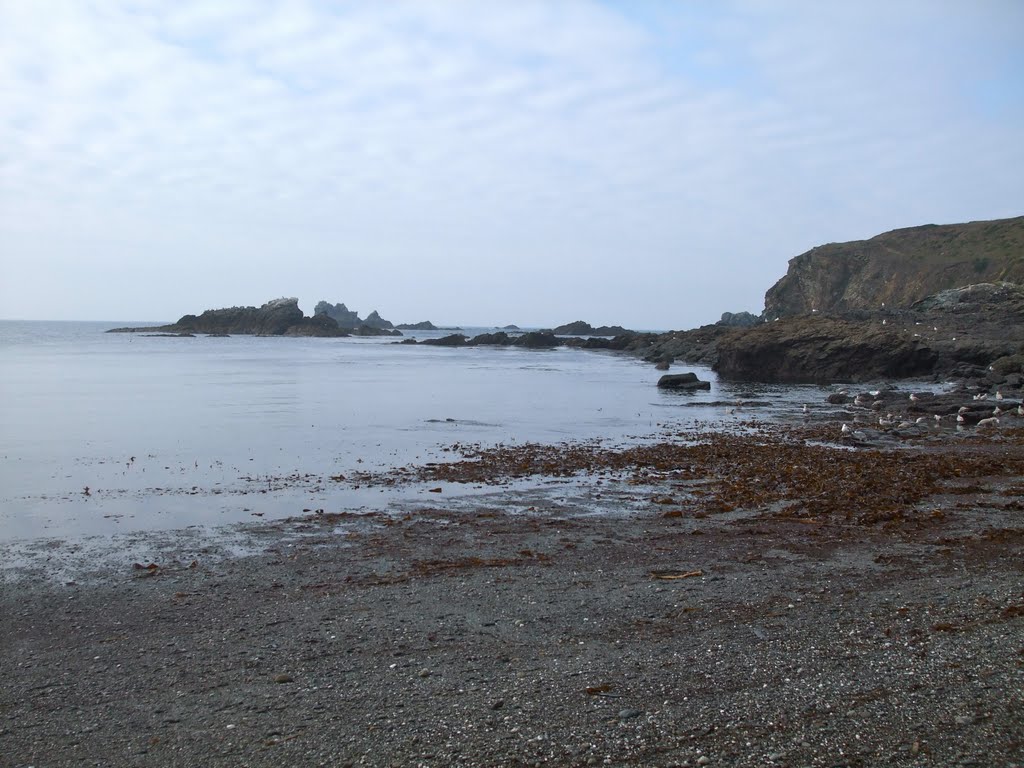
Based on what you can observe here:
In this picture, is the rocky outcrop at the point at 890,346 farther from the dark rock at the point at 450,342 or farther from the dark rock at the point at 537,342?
the dark rock at the point at 450,342

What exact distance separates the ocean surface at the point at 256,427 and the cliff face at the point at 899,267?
146 ft

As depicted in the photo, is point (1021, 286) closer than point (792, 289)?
Yes

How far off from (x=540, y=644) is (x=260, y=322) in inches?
5244

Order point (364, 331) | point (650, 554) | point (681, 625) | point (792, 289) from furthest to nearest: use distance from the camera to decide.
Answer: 1. point (364, 331)
2. point (792, 289)
3. point (650, 554)
4. point (681, 625)

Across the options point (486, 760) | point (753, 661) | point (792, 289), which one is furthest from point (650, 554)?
point (792, 289)

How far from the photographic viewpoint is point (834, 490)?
48.5ft

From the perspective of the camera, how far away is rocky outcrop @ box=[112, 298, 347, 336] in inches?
5172

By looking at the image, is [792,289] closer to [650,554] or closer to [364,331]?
[364,331]

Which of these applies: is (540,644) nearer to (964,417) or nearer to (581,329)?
(964,417)

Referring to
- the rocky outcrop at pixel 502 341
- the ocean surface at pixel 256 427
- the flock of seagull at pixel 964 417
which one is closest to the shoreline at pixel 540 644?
the ocean surface at pixel 256 427

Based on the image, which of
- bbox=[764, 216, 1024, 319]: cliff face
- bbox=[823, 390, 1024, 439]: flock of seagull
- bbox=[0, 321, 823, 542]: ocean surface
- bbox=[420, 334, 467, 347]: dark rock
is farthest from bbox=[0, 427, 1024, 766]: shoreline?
bbox=[420, 334, 467, 347]: dark rock

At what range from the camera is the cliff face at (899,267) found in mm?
82375

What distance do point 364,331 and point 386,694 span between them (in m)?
148

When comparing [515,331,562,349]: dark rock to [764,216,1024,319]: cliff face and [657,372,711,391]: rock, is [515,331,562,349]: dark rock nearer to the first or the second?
[764,216,1024,319]: cliff face
